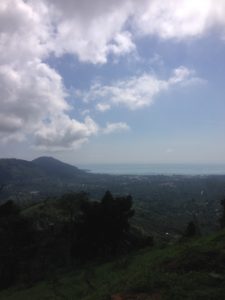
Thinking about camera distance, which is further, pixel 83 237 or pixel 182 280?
pixel 83 237

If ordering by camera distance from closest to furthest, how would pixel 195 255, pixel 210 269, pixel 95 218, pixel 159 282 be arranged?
pixel 159 282
pixel 210 269
pixel 195 255
pixel 95 218

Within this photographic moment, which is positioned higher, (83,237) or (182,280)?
(182,280)

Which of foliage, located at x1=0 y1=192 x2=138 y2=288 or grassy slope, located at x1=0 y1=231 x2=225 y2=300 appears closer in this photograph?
grassy slope, located at x1=0 y1=231 x2=225 y2=300

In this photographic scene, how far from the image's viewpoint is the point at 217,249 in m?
17.7

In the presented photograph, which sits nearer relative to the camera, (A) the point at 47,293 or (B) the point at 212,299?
(B) the point at 212,299

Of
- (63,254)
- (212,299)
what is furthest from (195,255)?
(63,254)

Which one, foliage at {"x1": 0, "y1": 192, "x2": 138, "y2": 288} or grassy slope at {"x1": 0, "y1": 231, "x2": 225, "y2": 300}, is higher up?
grassy slope at {"x1": 0, "y1": 231, "x2": 225, "y2": 300}

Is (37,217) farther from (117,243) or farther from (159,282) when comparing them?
(159,282)

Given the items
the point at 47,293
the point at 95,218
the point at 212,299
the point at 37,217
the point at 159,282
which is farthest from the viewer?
the point at 37,217

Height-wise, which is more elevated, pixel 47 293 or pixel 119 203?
pixel 119 203

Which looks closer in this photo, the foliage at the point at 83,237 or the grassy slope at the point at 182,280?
the grassy slope at the point at 182,280

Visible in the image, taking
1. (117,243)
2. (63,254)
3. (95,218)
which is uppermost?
(95,218)

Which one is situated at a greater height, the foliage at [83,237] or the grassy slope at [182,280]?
the grassy slope at [182,280]

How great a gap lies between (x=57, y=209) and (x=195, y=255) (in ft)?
148
